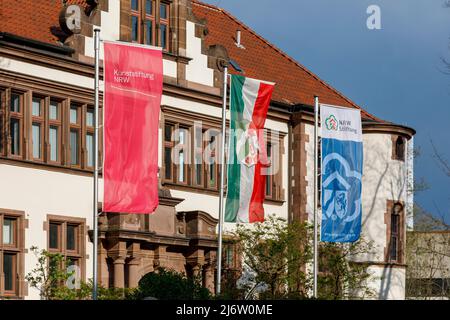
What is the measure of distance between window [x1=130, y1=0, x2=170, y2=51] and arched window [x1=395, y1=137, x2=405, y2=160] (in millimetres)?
10520

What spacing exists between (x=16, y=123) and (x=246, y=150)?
5.87 metres

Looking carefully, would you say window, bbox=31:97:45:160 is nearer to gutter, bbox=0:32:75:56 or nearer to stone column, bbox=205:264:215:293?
gutter, bbox=0:32:75:56

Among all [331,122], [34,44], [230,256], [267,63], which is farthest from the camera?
[267,63]

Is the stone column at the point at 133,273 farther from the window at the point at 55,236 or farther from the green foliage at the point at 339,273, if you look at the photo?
the green foliage at the point at 339,273

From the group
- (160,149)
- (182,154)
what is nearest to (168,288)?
(160,149)

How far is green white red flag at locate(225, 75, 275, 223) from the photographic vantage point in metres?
31.6

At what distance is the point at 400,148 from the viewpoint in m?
42.9

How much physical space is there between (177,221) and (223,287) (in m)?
2.46

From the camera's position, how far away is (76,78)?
32.3 meters

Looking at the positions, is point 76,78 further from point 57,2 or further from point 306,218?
point 306,218

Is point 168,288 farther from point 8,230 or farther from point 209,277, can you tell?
point 209,277

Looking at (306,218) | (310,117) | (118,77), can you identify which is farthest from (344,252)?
(118,77)

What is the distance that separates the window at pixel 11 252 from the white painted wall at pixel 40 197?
184mm

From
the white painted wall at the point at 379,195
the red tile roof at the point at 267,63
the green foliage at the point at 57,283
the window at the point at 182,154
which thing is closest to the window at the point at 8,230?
the green foliage at the point at 57,283
